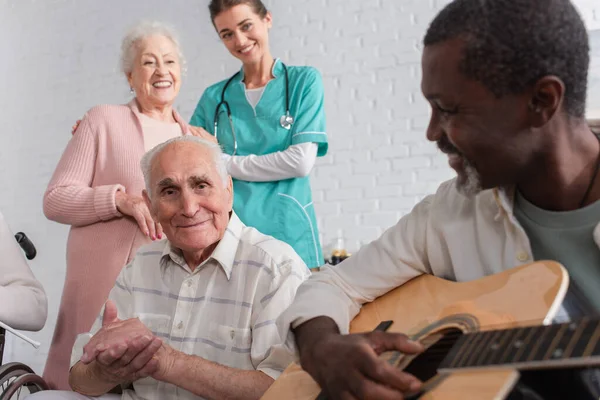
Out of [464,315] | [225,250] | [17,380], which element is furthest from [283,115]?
[464,315]

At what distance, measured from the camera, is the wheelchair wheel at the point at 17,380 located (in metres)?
1.87

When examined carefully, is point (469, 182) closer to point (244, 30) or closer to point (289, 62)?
point (244, 30)

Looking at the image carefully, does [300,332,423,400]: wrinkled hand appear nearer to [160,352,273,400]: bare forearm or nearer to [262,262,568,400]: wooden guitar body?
[262,262,568,400]: wooden guitar body

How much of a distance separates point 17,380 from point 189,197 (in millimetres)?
708

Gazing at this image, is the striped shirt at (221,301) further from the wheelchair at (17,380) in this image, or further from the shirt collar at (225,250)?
the wheelchair at (17,380)

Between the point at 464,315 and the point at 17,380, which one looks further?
the point at 17,380

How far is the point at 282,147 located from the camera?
2725mm

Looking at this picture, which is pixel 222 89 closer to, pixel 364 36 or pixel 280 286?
pixel 280 286

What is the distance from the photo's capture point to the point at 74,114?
17.9 ft

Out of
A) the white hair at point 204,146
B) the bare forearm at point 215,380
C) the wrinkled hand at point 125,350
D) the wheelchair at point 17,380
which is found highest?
the white hair at point 204,146

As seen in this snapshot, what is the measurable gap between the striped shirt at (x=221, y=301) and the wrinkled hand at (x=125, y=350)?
134mm

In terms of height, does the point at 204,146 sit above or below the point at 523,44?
below

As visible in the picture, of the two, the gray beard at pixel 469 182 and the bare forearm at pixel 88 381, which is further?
the bare forearm at pixel 88 381

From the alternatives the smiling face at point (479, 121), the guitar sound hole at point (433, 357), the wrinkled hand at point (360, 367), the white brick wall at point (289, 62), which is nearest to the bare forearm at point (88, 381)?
the wrinkled hand at point (360, 367)
